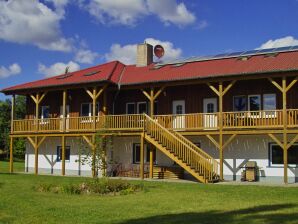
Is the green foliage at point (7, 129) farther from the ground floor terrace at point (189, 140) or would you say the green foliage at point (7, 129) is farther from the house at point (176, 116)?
the ground floor terrace at point (189, 140)

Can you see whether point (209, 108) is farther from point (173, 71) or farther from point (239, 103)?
point (173, 71)

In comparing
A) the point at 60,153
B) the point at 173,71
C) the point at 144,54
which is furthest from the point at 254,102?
the point at 60,153

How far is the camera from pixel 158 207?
43.7 feet

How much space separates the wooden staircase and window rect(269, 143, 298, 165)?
288 centimetres

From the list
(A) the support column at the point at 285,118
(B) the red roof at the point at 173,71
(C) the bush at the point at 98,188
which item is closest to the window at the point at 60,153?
(B) the red roof at the point at 173,71

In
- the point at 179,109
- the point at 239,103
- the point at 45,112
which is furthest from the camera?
the point at 45,112

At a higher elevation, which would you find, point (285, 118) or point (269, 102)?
point (269, 102)

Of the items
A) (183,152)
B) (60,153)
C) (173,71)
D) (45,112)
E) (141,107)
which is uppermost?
(173,71)

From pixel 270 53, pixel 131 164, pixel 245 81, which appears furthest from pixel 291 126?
pixel 131 164

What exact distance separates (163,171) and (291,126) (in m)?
7.53

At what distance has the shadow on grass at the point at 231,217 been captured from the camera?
10.8 m

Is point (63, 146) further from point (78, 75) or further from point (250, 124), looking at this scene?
point (250, 124)

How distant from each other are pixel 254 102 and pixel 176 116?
437 centimetres

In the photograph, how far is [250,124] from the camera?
926 inches
